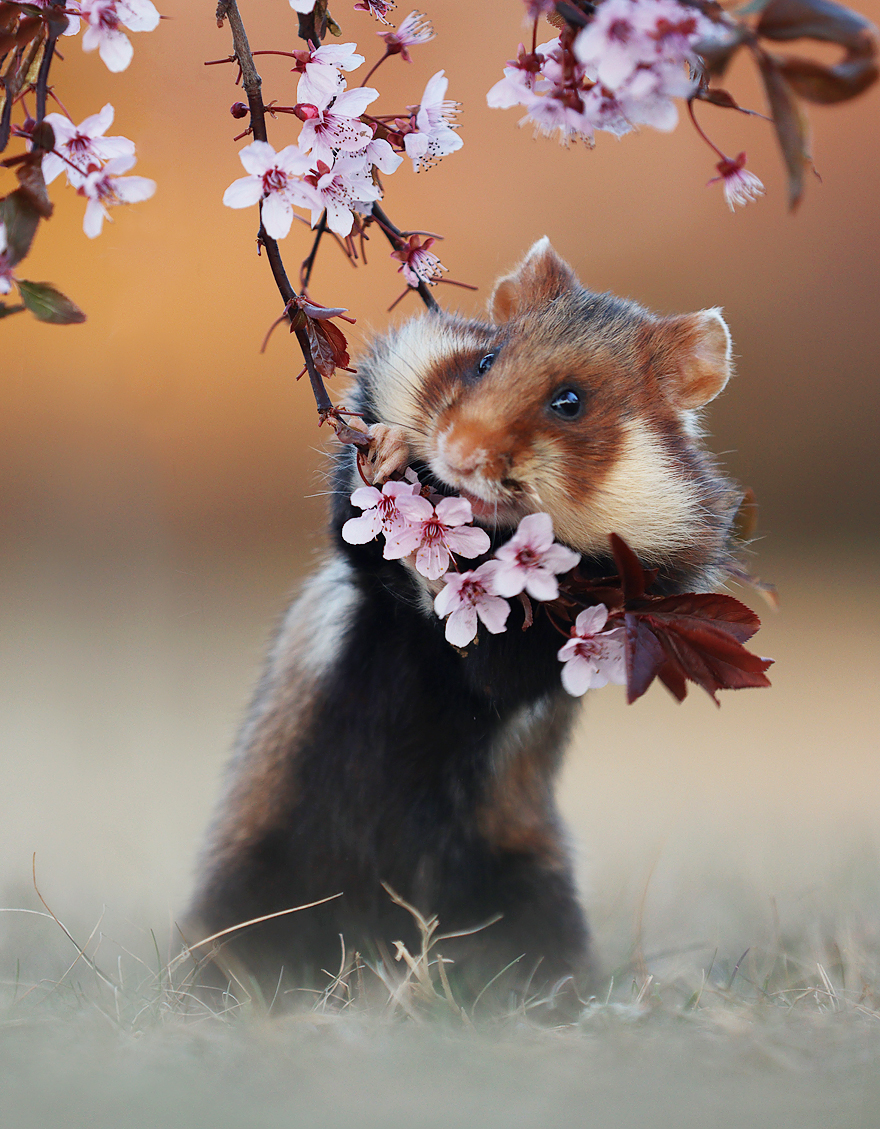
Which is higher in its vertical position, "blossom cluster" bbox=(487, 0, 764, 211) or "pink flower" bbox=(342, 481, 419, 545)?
"blossom cluster" bbox=(487, 0, 764, 211)

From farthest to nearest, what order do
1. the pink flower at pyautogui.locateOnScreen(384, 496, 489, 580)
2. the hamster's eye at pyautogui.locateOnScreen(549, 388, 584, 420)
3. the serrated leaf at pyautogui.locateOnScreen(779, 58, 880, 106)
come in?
the hamster's eye at pyautogui.locateOnScreen(549, 388, 584, 420)
the pink flower at pyautogui.locateOnScreen(384, 496, 489, 580)
the serrated leaf at pyautogui.locateOnScreen(779, 58, 880, 106)

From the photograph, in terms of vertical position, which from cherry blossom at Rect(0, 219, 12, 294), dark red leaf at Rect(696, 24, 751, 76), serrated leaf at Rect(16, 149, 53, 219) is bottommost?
cherry blossom at Rect(0, 219, 12, 294)

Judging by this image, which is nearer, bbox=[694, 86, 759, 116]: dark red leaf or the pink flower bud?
bbox=[694, 86, 759, 116]: dark red leaf

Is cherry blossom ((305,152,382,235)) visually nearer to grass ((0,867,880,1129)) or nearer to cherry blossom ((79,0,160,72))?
cherry blossom ((79,0,160,72))

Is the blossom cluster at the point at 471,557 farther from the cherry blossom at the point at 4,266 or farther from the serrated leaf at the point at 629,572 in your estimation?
the cherry blossom at the point at 4,266

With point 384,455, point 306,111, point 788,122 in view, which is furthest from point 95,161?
point 788,122

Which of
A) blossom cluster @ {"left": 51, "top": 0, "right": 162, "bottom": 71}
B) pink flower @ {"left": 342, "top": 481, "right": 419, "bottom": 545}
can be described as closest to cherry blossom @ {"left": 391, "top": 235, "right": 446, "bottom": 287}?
pink flower @ {"left": 342, "top": 481, "right": 419, "bottom": 545}

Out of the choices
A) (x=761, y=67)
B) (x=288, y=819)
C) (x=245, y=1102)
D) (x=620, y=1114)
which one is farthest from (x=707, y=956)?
(x=761, y=67)

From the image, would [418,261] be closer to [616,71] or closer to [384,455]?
[384,455]
